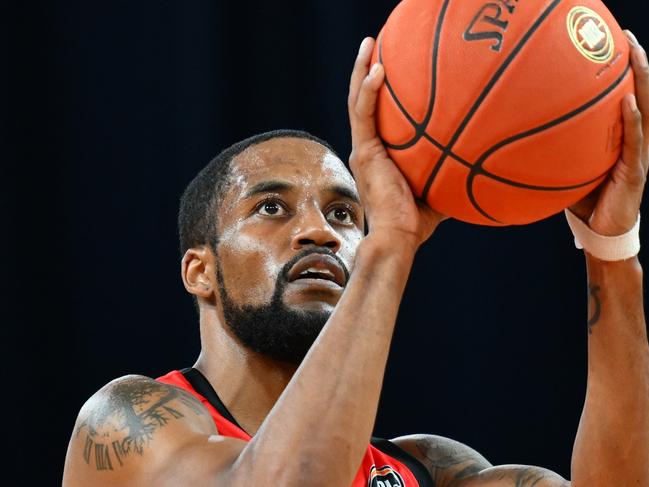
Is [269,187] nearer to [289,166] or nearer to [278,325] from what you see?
[289,166]

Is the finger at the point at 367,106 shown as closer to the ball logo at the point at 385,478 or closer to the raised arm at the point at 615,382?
the raised arm at the point at 615,382

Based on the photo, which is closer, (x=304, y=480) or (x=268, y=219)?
(x=304, y=480)

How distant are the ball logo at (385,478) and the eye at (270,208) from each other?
59 cm

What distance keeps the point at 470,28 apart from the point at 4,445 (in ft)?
6.75

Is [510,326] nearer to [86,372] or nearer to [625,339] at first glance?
[86,372]

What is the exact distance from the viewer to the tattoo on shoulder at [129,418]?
6.29ft

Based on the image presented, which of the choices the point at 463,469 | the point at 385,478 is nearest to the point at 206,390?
the point at 385,478

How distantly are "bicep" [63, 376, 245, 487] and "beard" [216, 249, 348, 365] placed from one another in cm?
30

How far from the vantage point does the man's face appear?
2.27 metres

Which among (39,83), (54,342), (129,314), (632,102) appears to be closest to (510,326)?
(129,314)

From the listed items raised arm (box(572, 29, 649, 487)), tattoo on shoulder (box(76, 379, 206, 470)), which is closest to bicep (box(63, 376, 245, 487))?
tattoo on shoulder (box(76, 379, 206, 470))

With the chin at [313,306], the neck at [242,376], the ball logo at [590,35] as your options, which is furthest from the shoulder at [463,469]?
the ball logo at [590,35]

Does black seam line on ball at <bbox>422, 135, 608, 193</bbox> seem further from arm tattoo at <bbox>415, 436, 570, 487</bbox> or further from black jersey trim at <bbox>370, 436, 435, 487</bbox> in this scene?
black jersey trim at <bbox>370, 436, 435, 487</bbox>

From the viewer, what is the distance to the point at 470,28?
1.67 metres
